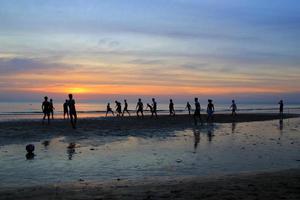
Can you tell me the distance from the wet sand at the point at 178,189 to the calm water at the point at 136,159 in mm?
899

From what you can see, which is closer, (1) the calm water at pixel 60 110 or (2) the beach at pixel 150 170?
(2) the beach at pixel 150 170

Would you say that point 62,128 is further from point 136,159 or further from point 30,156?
point 136,159

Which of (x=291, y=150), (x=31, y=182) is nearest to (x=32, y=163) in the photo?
(x=31, y=182)

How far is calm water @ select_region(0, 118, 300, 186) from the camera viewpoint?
484 inches

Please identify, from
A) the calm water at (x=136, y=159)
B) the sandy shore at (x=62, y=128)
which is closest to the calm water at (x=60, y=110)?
the sandy shore at (x=62, y=128)

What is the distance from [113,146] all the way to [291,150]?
758 cm

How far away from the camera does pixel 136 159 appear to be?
15.2m

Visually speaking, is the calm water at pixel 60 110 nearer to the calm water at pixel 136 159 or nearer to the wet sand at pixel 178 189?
the calm water at pixel 136 159

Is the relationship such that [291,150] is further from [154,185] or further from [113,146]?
[154,185]

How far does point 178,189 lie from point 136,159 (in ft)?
17.3

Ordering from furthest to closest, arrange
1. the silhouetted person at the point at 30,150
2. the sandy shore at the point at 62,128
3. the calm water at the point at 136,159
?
the sandy shore at the point at 62,128 → the silhouetted person at the point at 30,150 → the calm water at the point at 136,159

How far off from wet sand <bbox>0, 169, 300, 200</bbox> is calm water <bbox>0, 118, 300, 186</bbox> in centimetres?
90

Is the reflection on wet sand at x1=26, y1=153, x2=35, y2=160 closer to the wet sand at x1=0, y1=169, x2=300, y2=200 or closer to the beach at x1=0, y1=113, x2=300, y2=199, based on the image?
the beach at x1=0, y1=113, x2=300, y2=199

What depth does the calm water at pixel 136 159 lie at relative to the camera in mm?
12297
